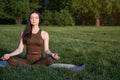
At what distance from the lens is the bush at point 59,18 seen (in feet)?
178

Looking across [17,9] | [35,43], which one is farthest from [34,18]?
[17,9]

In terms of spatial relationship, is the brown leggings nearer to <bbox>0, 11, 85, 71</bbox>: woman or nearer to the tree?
<bbox>0, 11, 85, 71</bbox>: woman

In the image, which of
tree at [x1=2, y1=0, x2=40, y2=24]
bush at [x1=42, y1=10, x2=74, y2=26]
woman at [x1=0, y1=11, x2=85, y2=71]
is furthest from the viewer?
tree at [x1=2, y1=0, x2=40, y2=24]

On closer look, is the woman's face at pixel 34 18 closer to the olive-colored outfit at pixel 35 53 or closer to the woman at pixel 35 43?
the woman at pixel 35 43

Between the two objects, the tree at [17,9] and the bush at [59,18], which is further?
the tree at [17,9]

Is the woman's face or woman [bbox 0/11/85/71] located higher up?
the woman's face

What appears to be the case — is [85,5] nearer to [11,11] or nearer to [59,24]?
[59,24]

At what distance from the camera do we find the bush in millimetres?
54125

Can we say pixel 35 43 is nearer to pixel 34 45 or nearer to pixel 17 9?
pixel 34 45

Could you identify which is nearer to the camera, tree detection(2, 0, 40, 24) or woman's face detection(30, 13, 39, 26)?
woman's face detection(30, 13, 39, 26)

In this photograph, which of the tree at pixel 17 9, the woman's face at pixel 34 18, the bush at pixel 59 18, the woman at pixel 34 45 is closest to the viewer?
the woman's face at pixel 34 18

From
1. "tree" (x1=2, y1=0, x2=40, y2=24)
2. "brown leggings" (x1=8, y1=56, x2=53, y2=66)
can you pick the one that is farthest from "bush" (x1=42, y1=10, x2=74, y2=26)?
"brown leggings" (x1=8, y1=56, x2=53, y2=66)

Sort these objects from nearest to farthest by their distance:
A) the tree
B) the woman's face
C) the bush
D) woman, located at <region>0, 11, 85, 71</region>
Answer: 1. the woman's face
2. woman, located at <region>0, 11, 85, 71</region>
3. the bush
4. the tree

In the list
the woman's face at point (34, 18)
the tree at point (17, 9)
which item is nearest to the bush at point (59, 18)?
the tree at point (17, 9)
